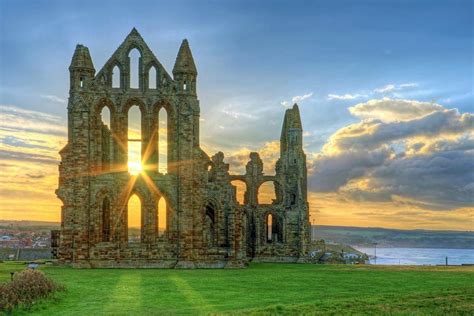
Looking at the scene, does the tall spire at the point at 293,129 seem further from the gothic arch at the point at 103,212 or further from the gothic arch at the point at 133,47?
the gothic arch at the point at 103,212

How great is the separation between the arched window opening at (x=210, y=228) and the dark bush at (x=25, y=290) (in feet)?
65.4

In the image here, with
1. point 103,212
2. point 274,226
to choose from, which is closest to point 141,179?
point 103,212

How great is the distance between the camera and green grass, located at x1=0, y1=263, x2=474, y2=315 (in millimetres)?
21281

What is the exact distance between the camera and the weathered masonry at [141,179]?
4138 cm

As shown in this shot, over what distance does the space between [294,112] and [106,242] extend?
22.5 m

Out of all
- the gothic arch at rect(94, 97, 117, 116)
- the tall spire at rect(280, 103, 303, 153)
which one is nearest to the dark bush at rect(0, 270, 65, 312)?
the gothic arch at rect(94, 97, 117, 116)

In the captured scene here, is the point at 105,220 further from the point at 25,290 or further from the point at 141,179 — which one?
the point at 25,290

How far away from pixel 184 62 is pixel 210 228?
1271 centimetres

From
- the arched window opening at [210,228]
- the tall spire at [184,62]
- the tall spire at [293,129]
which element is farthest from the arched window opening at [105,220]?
the tall spire at [293,129]

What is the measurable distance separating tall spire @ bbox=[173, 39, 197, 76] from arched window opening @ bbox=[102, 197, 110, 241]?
8830mm

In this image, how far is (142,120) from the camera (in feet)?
140

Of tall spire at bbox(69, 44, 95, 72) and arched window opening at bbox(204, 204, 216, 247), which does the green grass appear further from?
tall spire at bbox(69, 44, 95, 72)

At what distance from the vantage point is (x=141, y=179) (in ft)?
138

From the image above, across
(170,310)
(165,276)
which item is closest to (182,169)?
(165,276)
